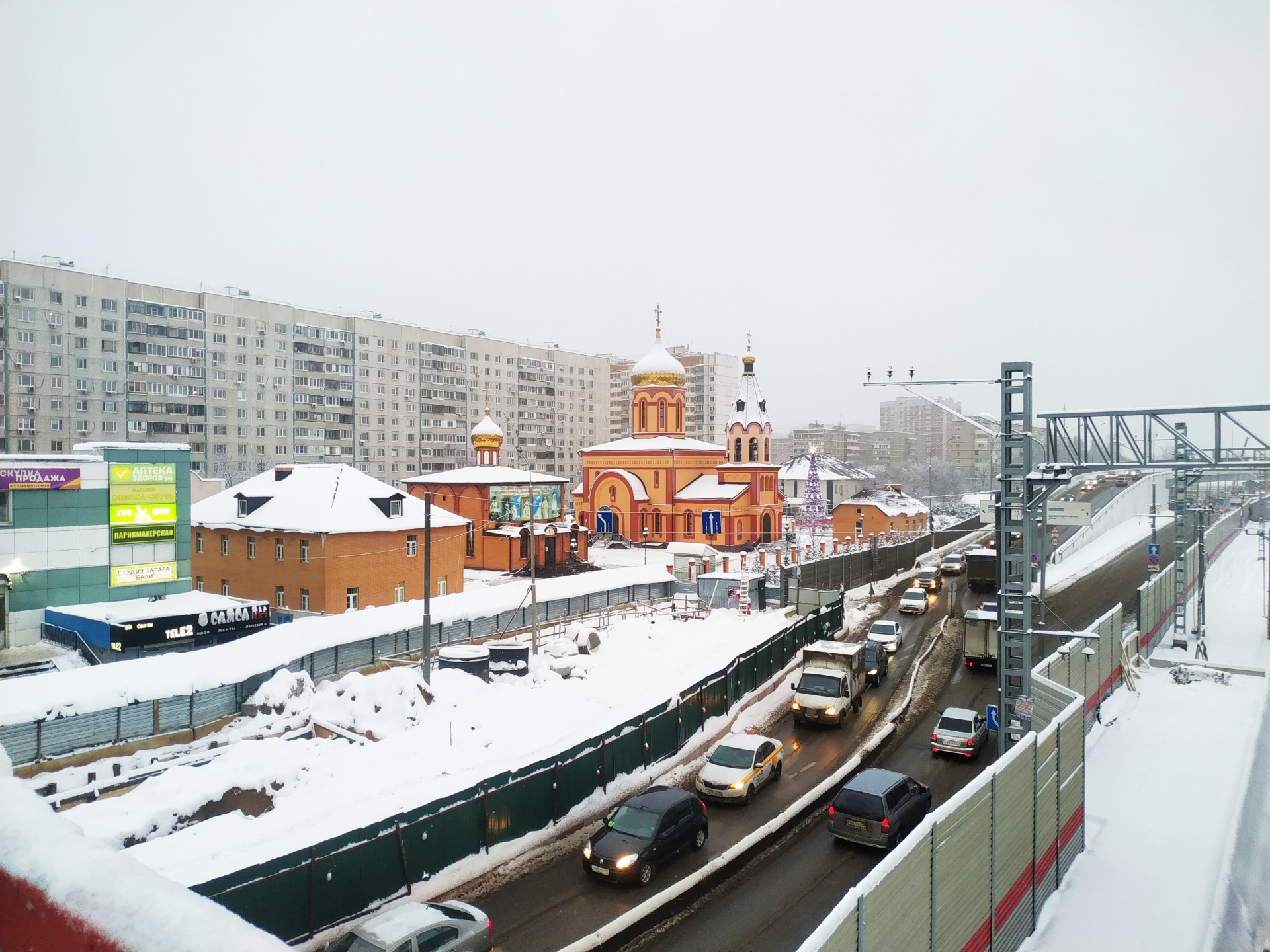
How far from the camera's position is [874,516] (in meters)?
65.8

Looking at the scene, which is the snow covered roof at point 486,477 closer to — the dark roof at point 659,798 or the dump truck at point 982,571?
the dump truck at point 982,571

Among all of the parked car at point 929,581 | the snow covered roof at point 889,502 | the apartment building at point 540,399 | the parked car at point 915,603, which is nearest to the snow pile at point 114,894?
the parked car at point 915,603

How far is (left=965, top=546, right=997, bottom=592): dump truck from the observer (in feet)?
137

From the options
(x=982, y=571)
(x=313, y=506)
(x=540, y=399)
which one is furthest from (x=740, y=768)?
(x=540, y=399)

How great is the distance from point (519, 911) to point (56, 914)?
11.5 meters

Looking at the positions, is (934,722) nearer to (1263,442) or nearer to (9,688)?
(1263,442)

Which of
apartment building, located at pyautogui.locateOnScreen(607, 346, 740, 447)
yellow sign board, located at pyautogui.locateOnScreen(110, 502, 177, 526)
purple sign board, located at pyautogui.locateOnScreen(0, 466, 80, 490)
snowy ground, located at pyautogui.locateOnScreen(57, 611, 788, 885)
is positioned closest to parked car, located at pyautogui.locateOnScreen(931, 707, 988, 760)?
snowy ground, located at pyautogui.locateOnScreen(57, 611, 788, 885)

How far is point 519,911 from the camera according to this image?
40.3 feet

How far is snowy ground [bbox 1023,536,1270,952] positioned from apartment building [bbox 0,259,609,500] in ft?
189

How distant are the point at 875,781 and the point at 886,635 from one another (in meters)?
15.4

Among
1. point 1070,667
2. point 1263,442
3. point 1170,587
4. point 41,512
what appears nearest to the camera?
point 1070,667

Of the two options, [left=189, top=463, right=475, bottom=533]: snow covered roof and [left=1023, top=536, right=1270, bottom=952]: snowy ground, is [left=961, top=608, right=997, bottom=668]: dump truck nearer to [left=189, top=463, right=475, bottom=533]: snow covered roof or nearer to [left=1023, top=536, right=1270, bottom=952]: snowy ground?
[left=1023, top=536, right=1270, bottom=952]: snowy ground

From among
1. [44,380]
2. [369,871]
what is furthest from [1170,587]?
[44,380]

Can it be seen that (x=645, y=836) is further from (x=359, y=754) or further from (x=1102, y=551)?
(x=1102, y=551)
